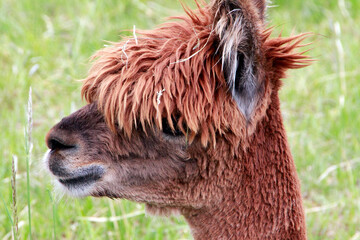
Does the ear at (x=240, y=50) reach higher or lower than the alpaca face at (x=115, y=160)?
higher

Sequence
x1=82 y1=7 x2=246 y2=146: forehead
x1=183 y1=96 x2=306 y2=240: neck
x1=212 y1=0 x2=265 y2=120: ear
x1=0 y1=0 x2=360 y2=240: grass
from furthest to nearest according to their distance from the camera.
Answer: x1=0 y1=0 x2=360 y2=240: grass
x1=183 y1=96 x2=306 y2=240: neck
x1=82 y1=7 x2=246 y2=146: forehead
x1=212 y1=0 x2=265 y2=120: ear

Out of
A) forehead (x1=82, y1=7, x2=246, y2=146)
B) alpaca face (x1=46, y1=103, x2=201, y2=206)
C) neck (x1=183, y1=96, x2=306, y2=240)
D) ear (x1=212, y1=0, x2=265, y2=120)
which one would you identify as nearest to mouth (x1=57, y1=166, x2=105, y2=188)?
alpaca face (x1=46, y1=103, x2=201, y2=206)

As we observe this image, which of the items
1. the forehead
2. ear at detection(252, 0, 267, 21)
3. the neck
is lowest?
the neck

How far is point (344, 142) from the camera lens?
439 centimetres

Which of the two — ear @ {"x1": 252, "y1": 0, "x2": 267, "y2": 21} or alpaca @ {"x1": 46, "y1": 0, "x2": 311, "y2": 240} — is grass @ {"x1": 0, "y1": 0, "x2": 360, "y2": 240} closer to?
ear @ {"x1": 252, "y1": 0, "x2": 267, "y2": 21}

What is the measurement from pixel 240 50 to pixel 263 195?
0.66m

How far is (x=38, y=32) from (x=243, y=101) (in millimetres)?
4150

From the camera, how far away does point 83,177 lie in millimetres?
2432

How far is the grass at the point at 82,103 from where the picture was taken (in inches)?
142

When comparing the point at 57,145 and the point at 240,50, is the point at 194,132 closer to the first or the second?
the point at 240,50

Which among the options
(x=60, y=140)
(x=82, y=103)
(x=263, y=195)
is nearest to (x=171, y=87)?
(x=60, y=140)

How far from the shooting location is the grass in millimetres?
3600

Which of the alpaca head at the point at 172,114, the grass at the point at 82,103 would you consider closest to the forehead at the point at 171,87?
the alpaca head at the point at 172,114

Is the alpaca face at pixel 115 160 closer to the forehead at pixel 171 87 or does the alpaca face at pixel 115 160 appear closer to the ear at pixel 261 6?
the forehead at pixel 171 87
